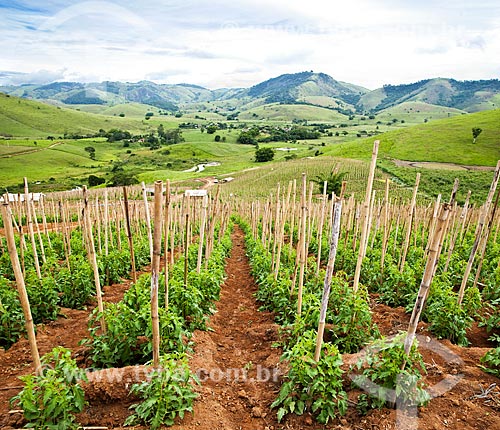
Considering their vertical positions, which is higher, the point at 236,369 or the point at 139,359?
the point at 139,359

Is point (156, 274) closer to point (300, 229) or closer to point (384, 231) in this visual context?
point (300, 229)

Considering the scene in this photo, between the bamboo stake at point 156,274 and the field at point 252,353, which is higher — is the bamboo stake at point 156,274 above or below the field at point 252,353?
above

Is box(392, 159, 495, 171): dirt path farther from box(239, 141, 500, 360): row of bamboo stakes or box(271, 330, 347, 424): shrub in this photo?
box(271, 330, 347, 424): shrub

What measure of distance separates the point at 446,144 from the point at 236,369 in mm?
73428

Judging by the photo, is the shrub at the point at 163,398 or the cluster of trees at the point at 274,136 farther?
the cluster of trees at the point at 274,136

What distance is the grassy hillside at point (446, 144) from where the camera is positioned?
59.1m

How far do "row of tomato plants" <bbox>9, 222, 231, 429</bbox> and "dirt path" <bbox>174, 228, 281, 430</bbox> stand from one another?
10.5 inches

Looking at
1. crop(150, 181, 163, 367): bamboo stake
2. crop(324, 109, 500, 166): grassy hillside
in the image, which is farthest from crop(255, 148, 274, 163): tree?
crop(150, 181, 163, 367): bamboo stake

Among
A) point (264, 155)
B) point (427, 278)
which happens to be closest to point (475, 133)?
point (264, 155)

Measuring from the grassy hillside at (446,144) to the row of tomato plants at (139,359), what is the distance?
6255 centimetres

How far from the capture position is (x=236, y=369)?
5.39m

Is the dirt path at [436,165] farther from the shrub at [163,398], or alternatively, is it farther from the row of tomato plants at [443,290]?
the shrub at [163,398]

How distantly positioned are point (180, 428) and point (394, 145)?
7517 centimetres

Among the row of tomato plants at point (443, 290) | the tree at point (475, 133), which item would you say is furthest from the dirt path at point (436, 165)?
the row of tomato plants at point (443, 290)
